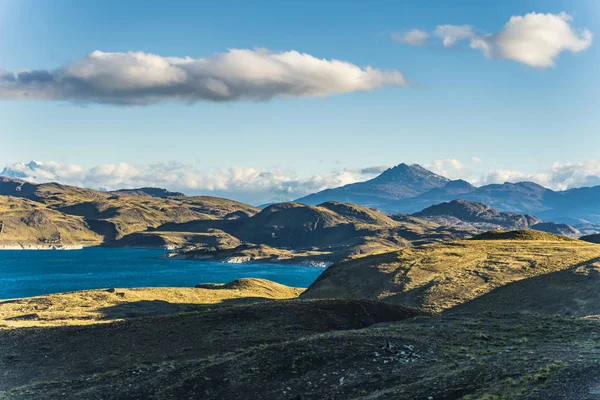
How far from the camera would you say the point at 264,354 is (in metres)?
35.2

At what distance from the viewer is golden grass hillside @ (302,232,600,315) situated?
68.8 meters

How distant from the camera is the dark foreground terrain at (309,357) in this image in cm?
2811

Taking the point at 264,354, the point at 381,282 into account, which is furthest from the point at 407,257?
the point at 264,354

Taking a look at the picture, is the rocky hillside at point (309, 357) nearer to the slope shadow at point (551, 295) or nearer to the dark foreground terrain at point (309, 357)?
the dark foreground terrain at point (309, 357)

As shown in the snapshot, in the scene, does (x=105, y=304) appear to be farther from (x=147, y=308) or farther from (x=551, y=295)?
(x=551, y=295)

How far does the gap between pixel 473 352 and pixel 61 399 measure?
78.9ft

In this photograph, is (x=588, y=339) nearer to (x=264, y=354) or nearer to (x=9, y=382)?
(x=264, y=354)

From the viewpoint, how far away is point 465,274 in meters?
82.9

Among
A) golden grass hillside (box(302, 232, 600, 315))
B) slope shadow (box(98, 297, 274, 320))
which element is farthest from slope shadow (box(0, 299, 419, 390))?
golden grass hillside (box(302, 232, 600, 315))

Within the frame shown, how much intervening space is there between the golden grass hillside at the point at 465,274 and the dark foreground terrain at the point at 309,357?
20774mm

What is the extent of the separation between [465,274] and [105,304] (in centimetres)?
5029

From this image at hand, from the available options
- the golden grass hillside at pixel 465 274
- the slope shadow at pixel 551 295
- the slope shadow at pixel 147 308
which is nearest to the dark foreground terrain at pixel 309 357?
the slope shadow at pixel 551 295

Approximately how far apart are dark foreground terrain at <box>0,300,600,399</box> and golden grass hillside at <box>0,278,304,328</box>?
13.6m

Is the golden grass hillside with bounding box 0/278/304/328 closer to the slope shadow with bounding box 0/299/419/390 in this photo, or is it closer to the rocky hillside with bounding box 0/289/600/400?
the slope shadow with bounding box 0/299/419/390
